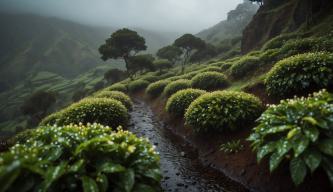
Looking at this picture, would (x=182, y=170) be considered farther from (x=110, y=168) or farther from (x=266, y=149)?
(x=110, y=168)

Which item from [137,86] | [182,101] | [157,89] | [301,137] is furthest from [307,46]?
[137,86]

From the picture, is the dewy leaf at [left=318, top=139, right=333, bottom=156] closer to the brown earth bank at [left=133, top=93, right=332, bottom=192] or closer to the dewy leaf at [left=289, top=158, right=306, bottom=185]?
the dewy leaf at [left=289, top=158, right=306, bottom=185]

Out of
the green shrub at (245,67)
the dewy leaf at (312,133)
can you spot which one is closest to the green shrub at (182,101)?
the green shrub at (245,67)

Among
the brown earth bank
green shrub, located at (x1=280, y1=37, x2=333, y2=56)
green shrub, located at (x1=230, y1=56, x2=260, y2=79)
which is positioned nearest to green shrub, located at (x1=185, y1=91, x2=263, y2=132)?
the brown earth bank

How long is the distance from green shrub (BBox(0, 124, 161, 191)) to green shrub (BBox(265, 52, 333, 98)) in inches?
284

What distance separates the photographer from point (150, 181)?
551 centimetres

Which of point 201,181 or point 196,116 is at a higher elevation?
point 196,116

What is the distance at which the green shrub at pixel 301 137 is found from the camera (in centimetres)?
509

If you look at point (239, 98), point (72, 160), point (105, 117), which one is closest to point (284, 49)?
point (239, 98)

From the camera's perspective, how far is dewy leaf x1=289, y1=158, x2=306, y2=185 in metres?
5.06

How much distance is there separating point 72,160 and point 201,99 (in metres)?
7.19

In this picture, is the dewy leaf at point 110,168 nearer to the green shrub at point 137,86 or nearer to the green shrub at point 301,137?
the green shrub at point 301,137

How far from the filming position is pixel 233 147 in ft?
29.1

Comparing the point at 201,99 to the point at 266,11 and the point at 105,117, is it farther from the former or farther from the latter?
the point at 266,11
